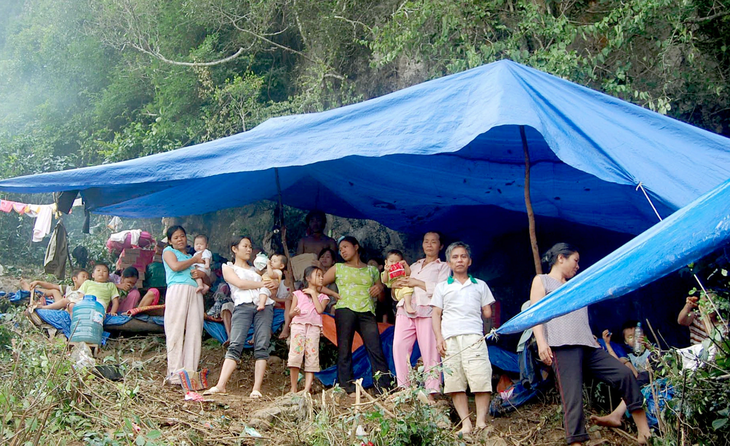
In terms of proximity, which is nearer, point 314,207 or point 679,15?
point 679,15

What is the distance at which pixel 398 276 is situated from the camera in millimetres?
4875

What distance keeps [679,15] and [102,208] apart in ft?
17.8

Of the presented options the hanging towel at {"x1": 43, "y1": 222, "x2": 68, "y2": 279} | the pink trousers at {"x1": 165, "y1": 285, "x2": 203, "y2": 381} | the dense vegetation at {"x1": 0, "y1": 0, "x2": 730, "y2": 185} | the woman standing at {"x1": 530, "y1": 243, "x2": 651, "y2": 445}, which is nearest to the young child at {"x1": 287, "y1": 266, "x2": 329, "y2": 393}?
the pink trousers at {"x1": 165, "y1": 285, "x2": 203, "y2": 381}

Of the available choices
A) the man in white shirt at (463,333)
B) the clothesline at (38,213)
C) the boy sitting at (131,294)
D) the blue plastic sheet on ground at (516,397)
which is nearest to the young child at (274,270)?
the man in white shirt at (463,333)

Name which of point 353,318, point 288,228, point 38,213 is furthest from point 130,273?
point 38,213

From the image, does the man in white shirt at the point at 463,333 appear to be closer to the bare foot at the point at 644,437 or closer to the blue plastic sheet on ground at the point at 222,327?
the bare foot at the point at 644,437

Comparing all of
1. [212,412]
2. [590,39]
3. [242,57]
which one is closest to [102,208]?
[212,412]

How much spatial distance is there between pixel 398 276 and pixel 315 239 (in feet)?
5.63

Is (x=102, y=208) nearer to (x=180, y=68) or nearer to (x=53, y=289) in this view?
(x=53, y=289)

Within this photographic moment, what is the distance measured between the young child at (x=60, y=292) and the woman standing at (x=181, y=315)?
58.6 inches

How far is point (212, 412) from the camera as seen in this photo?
4195 mm

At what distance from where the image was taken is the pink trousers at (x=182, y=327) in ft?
16.6

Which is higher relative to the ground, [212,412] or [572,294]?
[572,294]

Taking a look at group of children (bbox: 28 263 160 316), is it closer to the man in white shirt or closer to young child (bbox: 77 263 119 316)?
young child (bbox: 77 263 119 316)
